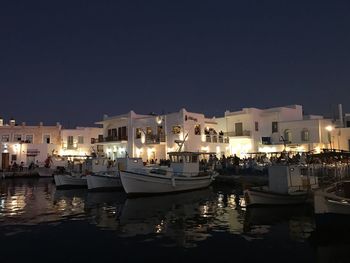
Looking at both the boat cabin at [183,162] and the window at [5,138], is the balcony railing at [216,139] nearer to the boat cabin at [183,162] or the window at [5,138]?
the boat cabin at [183,162]

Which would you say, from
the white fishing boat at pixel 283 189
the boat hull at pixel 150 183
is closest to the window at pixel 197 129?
the boat hull at pixel 150 183

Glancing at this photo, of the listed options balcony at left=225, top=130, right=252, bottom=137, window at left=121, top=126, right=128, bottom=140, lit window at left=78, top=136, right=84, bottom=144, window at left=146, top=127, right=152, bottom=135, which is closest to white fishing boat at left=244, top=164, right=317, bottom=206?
balcony at left=225, top=130, right=252, bottom=137

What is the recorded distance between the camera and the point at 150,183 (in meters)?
25.6

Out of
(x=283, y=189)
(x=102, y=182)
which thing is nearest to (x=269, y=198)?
(x=283, y=189)

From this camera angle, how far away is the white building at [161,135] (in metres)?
42.0

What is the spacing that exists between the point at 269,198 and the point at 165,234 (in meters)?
7.70

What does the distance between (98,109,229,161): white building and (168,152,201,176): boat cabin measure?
9797 millimetres

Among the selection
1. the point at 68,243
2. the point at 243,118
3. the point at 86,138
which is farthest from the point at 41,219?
the point at 86,138

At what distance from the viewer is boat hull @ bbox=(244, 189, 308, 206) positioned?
18844 millimetres

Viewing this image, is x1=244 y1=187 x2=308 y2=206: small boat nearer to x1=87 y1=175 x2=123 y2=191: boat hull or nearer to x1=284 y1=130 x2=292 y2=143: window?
x1=87 y1=175 x2=123 y2=191: boat hull

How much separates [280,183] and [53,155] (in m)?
46.0

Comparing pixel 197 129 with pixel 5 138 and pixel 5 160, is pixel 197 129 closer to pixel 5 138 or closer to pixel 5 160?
pixel 5 160

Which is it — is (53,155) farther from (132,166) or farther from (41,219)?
(41,219)

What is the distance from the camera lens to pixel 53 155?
57.3 meters
